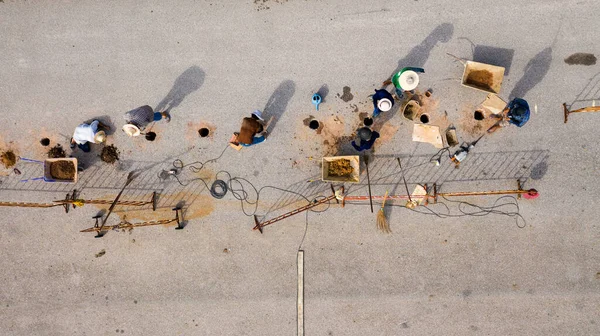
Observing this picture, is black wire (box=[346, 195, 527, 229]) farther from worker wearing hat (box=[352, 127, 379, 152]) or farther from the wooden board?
the wooden board

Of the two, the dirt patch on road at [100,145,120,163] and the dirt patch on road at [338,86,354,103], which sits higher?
the dirt patch on road at [338,86,354,103]

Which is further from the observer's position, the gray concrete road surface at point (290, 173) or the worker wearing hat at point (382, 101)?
the gray concrete road surface at point (290, 173)

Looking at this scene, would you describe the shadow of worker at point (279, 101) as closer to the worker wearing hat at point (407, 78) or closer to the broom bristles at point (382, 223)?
the worker wearing hat at point (407, 78)

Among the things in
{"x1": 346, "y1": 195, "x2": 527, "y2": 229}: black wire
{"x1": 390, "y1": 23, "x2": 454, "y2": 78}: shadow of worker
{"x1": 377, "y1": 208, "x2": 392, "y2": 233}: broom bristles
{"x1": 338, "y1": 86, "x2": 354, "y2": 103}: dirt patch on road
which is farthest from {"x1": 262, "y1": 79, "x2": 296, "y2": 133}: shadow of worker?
{"x1": 346, "y1": 195, "x2": 527, "y2": 229}: black wire

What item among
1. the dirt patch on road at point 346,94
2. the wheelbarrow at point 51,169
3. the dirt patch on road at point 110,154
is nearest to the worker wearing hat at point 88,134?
the dirt patch on road at point 110,154

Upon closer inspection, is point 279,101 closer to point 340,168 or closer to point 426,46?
point 340,168
